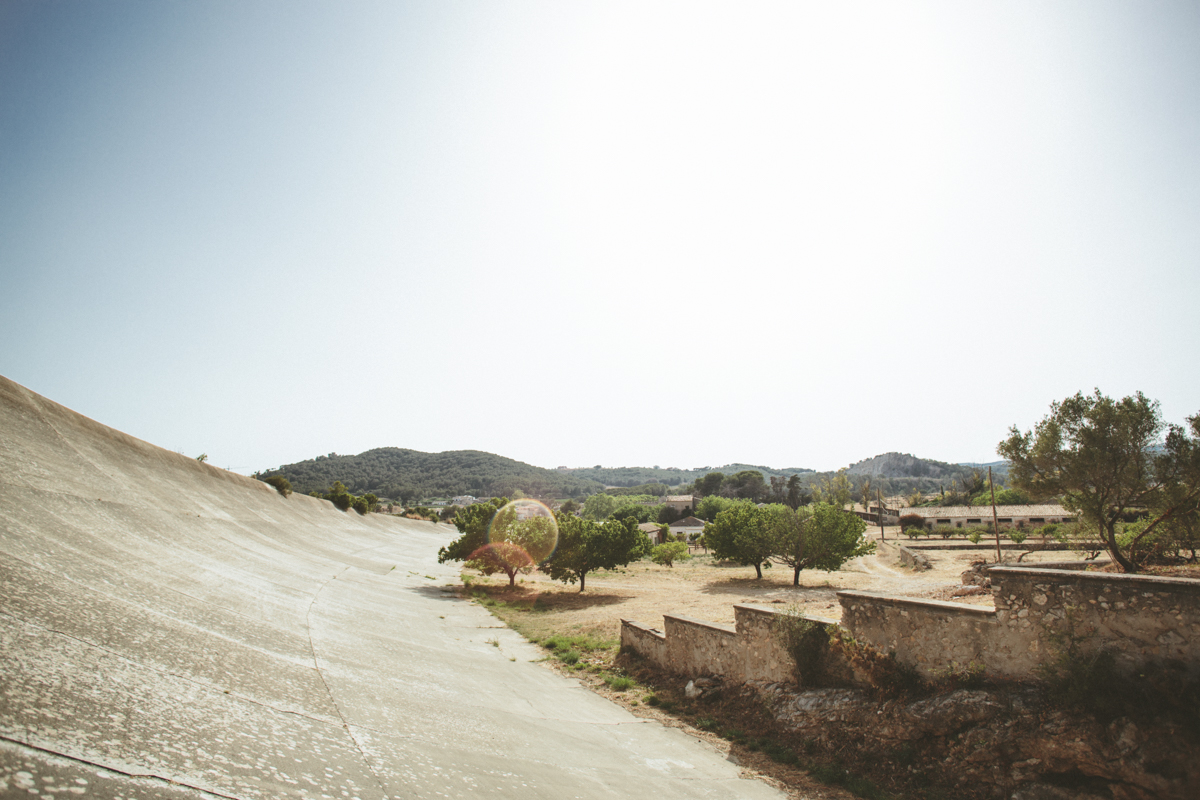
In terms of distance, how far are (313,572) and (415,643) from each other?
22.9 feet

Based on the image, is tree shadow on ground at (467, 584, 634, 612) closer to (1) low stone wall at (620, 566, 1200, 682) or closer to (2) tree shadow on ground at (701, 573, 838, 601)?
(2) tree shadow on ground at (701, 573, 838, 601)

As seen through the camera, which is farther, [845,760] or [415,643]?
[415,643]

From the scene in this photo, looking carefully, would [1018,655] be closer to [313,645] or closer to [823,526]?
[313,645]

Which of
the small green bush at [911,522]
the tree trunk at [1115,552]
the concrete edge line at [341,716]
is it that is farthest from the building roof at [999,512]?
the concrete edge line at [341,716]

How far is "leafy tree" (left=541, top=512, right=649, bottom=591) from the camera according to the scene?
1039 inches

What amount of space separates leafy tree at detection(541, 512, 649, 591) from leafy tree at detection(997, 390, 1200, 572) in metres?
20.1

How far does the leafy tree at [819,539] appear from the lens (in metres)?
28.8

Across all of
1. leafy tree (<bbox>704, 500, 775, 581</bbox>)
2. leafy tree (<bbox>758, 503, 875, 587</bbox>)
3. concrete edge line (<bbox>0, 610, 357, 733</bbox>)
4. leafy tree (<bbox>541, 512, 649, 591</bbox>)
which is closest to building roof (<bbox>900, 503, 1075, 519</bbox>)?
leafy tree (<bbox>758, 503, 875, 587</bbox>)

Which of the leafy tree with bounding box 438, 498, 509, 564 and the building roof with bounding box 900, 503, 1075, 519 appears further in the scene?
the building roof with bounding box 900, 503, 1075, 519

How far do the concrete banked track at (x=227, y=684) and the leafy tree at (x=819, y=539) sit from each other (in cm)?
1985

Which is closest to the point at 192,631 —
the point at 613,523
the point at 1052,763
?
the point at 1052,763

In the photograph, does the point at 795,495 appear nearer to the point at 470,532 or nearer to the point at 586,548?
the point at 586,548

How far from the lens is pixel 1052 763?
613 centimetres

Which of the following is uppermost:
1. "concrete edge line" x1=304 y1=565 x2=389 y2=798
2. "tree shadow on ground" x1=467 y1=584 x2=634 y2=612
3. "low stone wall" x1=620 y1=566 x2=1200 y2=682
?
"low stone wall" x1=620 y1=566 x2=1200 y2=682
